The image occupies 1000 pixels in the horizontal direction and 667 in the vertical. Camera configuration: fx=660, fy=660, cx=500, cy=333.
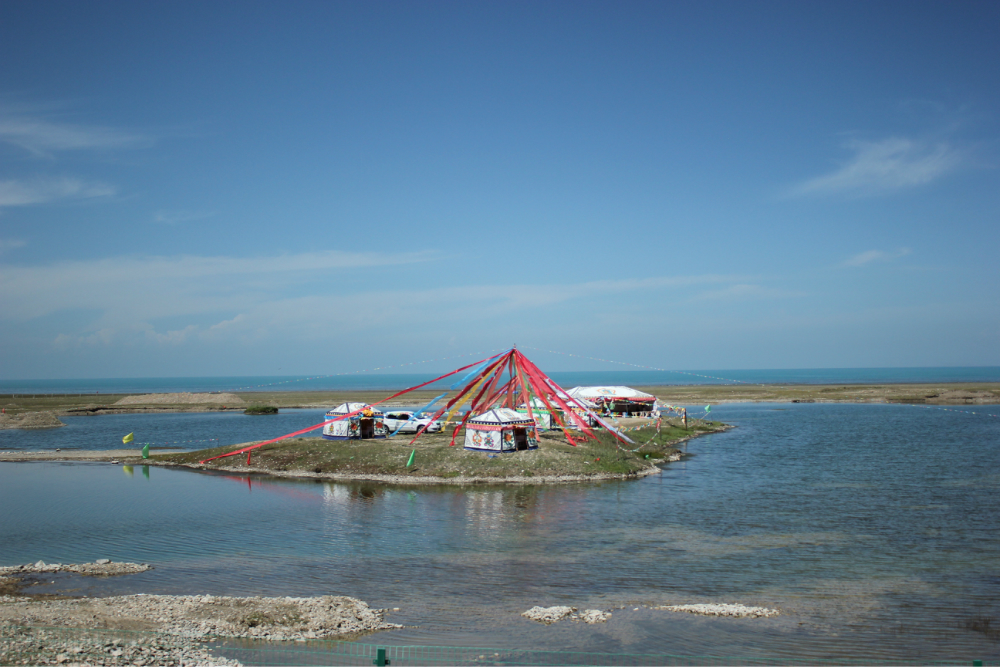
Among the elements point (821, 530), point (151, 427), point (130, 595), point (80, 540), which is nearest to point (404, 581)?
point (130, 595)

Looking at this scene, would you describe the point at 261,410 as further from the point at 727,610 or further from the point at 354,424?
the point at 727,610

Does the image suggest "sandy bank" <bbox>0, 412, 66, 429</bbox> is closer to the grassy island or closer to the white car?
the grassy island

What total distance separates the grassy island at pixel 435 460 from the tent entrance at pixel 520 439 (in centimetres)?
77

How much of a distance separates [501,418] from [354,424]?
12190 mm

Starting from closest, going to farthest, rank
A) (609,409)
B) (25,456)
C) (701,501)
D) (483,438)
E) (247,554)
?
(247,554) → (701,501) → (483,438) → (25,456) → (609,409)

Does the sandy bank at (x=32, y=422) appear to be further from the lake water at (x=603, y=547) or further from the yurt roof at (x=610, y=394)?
the yurt roof at (x=610, y=394)

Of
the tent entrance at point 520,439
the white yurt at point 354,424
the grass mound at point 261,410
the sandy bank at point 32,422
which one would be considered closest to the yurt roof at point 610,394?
the white yurt at point 354,424

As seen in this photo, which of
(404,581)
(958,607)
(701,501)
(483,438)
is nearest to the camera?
(958,607)

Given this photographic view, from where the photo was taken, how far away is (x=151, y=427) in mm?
67375

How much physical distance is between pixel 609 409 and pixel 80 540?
44868mm

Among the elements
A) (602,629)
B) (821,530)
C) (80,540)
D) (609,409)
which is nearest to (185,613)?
(602,629)

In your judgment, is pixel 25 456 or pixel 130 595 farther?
pixel 25 456

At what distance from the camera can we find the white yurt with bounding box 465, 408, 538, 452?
37312mm

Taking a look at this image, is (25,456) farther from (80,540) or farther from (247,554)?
(247,554)
